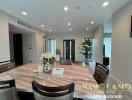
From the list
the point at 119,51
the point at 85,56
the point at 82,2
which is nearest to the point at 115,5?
the point at 82,2

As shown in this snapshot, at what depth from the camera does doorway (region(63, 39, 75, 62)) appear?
35.5ft

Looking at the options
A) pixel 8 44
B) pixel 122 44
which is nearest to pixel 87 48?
pixel 122 44

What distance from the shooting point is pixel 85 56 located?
9984 millimetres

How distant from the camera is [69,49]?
35.8 feet

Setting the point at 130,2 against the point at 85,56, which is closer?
the point at 130,2

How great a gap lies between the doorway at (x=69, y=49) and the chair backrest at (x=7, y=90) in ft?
31.5

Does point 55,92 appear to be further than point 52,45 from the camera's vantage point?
No

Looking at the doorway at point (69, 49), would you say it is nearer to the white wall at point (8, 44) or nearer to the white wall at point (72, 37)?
the white wall at point (72, 37)

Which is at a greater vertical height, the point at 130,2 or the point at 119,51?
the point at 130,2

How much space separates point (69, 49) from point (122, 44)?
24.5 feet

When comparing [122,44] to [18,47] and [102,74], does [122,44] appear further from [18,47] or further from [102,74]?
[18,47]

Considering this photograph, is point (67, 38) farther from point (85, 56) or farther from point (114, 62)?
point (114, 62)

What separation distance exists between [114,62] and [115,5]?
2.15 metres

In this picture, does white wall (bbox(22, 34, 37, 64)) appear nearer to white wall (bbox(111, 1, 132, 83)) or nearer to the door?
the door
